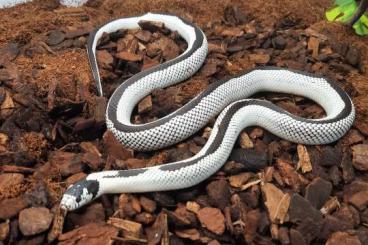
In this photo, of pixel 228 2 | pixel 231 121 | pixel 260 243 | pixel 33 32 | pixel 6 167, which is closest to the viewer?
pixel 260 243

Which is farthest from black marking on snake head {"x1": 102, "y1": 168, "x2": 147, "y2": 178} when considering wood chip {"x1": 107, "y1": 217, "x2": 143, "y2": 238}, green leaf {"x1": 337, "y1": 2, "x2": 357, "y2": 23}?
green leaf {"x1": 337, "y1": 2, "x2": 357, "y2": 23}

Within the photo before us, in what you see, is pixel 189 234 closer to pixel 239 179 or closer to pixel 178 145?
pixel 239 179

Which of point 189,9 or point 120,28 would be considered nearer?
point 120,28

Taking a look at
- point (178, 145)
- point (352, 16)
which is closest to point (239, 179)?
point (178, 145)

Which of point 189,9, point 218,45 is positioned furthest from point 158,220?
point 189,9

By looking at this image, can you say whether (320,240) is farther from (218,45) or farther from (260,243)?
(218,45)

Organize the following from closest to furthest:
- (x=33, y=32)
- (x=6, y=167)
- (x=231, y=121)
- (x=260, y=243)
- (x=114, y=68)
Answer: (x=260, y=243) → (x=6, y=167) → (x=231, y=121) → (x=114, y=68) → (x=33, y=32)

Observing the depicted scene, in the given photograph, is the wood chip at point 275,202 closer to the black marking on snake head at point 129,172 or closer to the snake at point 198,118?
the snake at point 198,118
